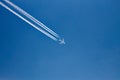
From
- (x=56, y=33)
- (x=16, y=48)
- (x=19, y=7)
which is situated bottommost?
(x=16, y=48)

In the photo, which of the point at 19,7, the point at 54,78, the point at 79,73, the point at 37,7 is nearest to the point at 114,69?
the point at 79,73

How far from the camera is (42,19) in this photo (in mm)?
2275

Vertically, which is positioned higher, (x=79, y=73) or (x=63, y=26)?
(x=63, y=26)

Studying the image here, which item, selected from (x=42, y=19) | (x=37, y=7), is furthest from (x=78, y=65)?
(x=37, y=7)

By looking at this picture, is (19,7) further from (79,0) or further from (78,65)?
(78,65)

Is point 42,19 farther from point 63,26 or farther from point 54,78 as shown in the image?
point 54,78

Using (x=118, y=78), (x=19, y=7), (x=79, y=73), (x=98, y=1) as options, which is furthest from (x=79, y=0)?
(x=118, y=78)

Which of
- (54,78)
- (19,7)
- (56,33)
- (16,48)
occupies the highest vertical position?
(19,7)

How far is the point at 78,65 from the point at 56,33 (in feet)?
1.51

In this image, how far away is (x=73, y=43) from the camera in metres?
2.29

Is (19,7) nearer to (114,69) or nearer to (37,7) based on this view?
(37,7)

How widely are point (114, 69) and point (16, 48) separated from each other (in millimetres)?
1186

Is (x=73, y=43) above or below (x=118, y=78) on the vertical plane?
above

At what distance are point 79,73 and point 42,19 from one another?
0.77m
